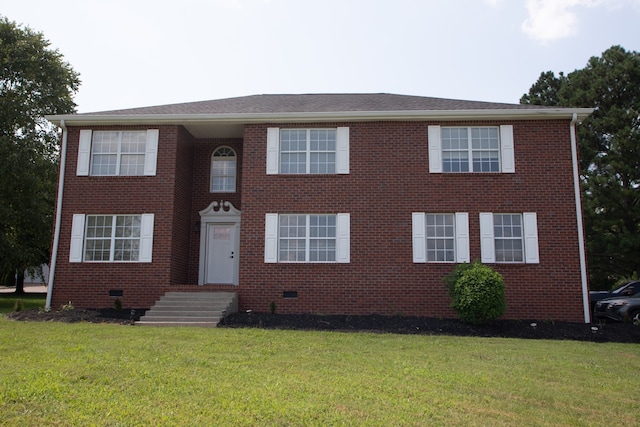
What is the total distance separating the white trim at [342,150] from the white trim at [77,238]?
722 cm

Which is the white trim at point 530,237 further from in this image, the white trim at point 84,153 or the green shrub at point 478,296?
the white trim at point 84,153

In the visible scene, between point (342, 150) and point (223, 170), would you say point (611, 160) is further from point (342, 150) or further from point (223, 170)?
point (223, 170)

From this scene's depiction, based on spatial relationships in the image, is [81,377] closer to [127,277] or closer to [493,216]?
[127,277]

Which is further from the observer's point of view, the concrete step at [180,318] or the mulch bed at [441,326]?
the concrete step at [180,318]

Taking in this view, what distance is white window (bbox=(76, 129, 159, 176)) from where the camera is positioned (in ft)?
48.4

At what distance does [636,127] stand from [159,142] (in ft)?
64.9

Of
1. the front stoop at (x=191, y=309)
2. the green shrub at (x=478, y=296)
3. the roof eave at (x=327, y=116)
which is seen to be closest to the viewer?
the green shrub at (x=478, y=296)

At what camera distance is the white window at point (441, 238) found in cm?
1373

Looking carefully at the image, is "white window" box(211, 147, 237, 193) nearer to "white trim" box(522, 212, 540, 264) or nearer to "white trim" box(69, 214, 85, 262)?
"white trim" box(69, 214, 85, 262)

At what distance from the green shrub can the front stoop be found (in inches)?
220

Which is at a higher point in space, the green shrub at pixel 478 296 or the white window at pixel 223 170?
the white window at pixel 223 170

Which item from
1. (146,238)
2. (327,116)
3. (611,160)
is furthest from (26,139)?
(611,160)

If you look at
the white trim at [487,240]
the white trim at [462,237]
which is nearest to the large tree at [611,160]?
the white trim at [487,240]

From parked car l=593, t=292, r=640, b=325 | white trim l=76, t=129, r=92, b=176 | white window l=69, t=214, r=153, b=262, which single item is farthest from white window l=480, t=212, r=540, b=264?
white trim l=76, t=129, r=92, b=176
